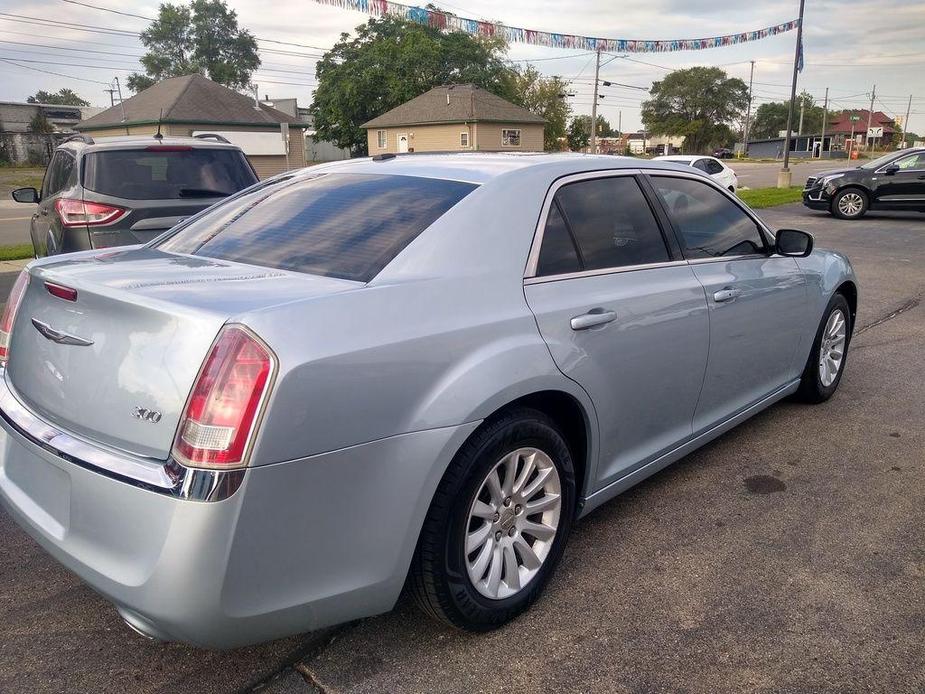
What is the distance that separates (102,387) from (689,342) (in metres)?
2.33


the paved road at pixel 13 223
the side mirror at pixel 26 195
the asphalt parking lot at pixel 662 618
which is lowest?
the paved road at pixel 13 223

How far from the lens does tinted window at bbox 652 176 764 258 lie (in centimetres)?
358

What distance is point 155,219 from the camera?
21.4 feet

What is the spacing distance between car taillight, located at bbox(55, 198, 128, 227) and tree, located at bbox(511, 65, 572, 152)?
229 feet

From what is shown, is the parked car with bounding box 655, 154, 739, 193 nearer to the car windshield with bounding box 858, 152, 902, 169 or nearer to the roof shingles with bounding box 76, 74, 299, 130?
the car windshield with bounding box 858, 152, 902, 169

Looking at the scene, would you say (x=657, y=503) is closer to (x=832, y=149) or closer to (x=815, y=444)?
(x=815, y=444)

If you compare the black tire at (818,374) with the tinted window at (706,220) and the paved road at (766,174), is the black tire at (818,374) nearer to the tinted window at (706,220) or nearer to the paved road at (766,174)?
the tinted window at (706,220)

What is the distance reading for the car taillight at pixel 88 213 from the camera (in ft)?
21.2

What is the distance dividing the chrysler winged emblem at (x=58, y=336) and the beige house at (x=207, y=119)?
134ft

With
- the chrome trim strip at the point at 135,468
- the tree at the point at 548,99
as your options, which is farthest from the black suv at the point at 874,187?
the tree at the point at 548,99

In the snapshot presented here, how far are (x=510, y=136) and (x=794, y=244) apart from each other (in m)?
52.2

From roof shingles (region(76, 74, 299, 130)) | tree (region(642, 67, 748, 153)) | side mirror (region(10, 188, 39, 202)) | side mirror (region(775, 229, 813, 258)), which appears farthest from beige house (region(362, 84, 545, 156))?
tree (region(642, 67, 748, 153))

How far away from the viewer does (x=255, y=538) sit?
1.96 m

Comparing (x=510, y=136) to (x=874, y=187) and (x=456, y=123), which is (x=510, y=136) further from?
(x=874, y=187)
